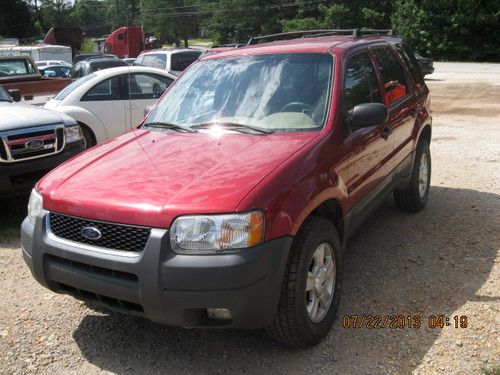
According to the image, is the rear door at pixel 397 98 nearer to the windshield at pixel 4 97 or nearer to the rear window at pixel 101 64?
the windshield at pixel 4 97

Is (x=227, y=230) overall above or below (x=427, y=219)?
above

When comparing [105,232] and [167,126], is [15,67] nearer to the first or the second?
[167,126]

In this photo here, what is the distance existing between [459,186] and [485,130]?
4781 millimetres

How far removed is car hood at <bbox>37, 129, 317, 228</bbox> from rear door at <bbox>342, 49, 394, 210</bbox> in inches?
18.9

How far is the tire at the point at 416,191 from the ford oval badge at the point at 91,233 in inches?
138


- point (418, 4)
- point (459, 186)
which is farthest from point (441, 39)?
point (459, 186)

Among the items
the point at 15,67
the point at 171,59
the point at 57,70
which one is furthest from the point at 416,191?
the point at 57,70

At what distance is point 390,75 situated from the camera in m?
4.90

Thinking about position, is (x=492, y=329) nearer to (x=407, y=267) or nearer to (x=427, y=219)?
(x=407, y=267)

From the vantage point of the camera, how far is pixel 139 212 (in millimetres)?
2777

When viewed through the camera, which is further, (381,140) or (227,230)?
(381,140)

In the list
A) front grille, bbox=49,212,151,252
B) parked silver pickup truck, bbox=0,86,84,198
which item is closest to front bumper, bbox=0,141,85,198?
parked silver pickup truck, bbox=0,86,84,198

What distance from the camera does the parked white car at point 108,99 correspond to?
28.4 ft

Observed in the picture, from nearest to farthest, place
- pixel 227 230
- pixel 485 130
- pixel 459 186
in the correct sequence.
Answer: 1. pixel 227 230
2. pixel 459 186
3. pixel 485 130
